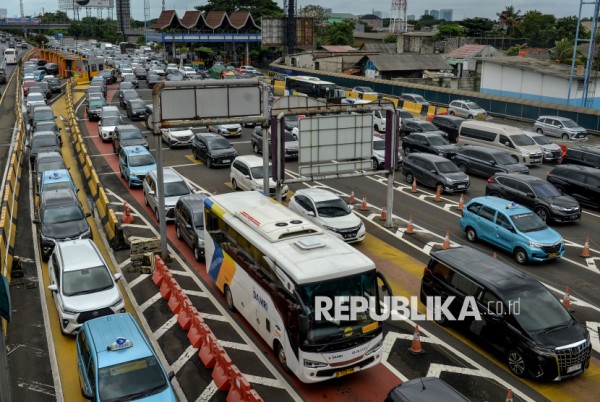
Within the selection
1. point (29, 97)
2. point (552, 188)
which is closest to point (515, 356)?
point (552, 188)

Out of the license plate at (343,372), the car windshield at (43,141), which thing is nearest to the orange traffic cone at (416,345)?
the license plate at (343,372)

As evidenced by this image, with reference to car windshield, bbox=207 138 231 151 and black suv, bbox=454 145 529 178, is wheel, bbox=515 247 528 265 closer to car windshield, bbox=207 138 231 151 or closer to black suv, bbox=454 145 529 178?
black suv, bbox=454 145 529 178

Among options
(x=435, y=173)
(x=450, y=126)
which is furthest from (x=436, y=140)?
(x=435, y=173)

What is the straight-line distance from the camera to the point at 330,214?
22.0 meters

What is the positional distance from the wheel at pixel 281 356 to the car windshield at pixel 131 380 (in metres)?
2.85

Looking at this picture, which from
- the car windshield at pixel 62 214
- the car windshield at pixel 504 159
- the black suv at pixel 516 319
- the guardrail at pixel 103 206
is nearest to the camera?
the black suv at pixel 516 319

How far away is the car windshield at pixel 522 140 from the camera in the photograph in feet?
111

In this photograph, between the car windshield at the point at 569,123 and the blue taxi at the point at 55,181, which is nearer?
the blue taxi at the point at 55,181

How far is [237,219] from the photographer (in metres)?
15.9

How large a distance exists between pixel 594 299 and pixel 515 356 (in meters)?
5.84

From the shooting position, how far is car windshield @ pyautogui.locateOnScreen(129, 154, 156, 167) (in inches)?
1158

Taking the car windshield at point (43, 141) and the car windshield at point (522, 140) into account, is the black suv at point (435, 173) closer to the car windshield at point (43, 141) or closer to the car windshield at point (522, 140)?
the car windshield at point (522, 140)

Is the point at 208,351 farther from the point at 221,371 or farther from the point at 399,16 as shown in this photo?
the point at 399,16

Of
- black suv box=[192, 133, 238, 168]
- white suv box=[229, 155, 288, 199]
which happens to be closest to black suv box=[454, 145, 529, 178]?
white suv box=[229, 155, 288, 199]
